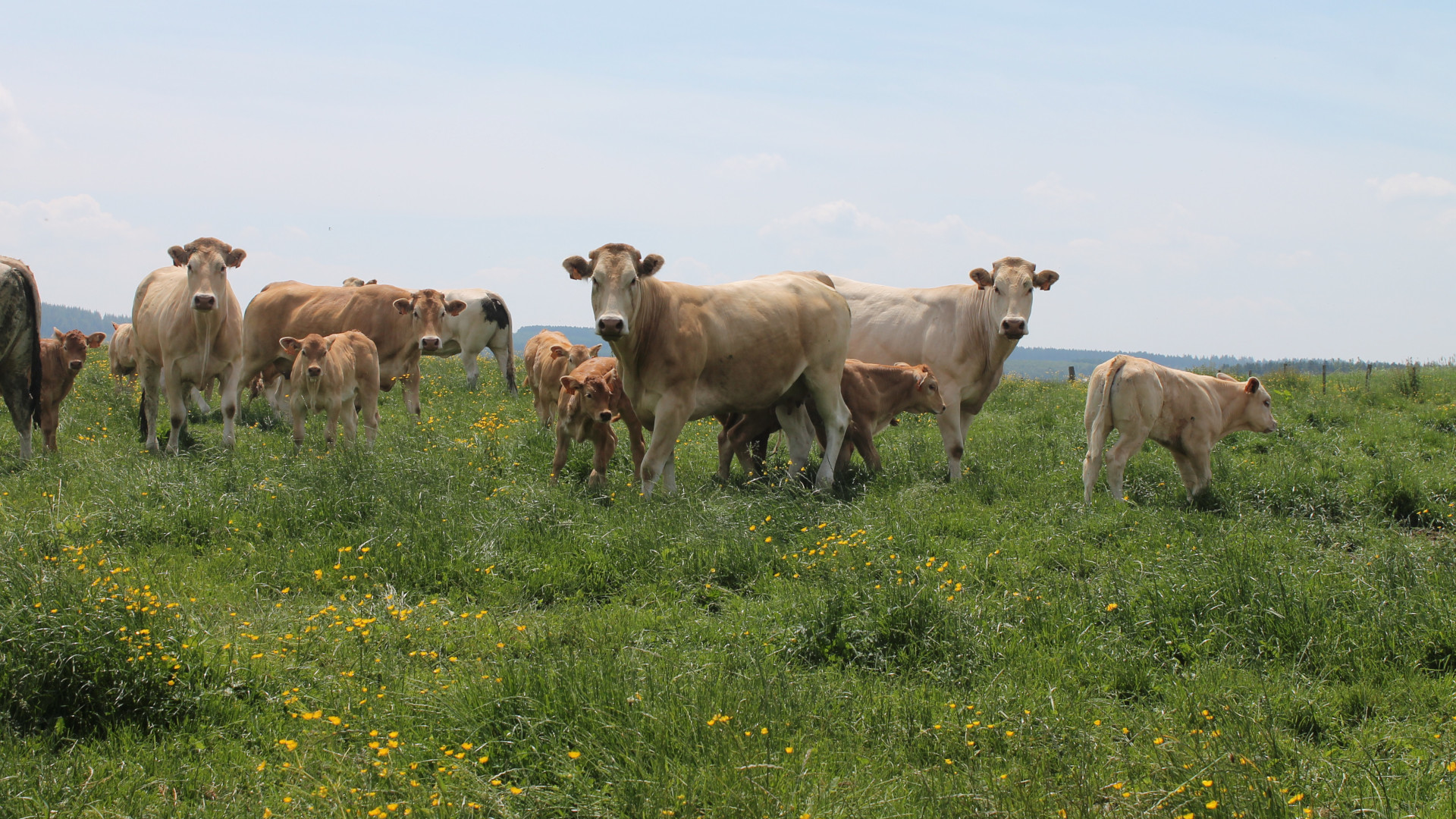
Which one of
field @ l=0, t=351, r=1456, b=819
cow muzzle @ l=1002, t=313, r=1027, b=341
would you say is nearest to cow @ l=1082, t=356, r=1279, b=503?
field @ l=0, t=351, r=1456, b=819

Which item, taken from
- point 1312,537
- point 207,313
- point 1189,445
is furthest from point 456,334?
point 1312,537

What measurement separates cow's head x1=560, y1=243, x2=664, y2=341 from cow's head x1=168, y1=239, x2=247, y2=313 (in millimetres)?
5478

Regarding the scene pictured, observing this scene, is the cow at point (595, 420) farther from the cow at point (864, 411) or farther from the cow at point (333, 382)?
the cow at point (333, 382)

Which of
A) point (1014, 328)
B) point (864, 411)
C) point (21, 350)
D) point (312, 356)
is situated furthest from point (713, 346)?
point (21, 350)

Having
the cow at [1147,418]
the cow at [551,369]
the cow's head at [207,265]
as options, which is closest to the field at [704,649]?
the cow at [1147,418]

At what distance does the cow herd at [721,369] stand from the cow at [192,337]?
2 cm

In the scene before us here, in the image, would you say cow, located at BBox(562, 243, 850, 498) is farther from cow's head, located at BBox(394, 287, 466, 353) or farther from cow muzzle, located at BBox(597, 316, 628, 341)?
cow's head, located at BBox(394, 287, 466, 353)

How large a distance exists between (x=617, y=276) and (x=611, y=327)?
0.71 metres

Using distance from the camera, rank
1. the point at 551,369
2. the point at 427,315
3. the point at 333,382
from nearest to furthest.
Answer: the point at 333,382
the point at 551,369
the point at 427,315

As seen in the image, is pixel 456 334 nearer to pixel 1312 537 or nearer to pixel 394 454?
pixel 394 454

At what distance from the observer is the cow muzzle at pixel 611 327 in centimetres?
914

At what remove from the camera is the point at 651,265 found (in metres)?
9.98

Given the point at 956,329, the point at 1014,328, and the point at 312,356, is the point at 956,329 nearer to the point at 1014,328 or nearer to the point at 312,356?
the point at 1014,328

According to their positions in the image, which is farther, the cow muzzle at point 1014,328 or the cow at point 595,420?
the cow muzzle at point 1014,328
